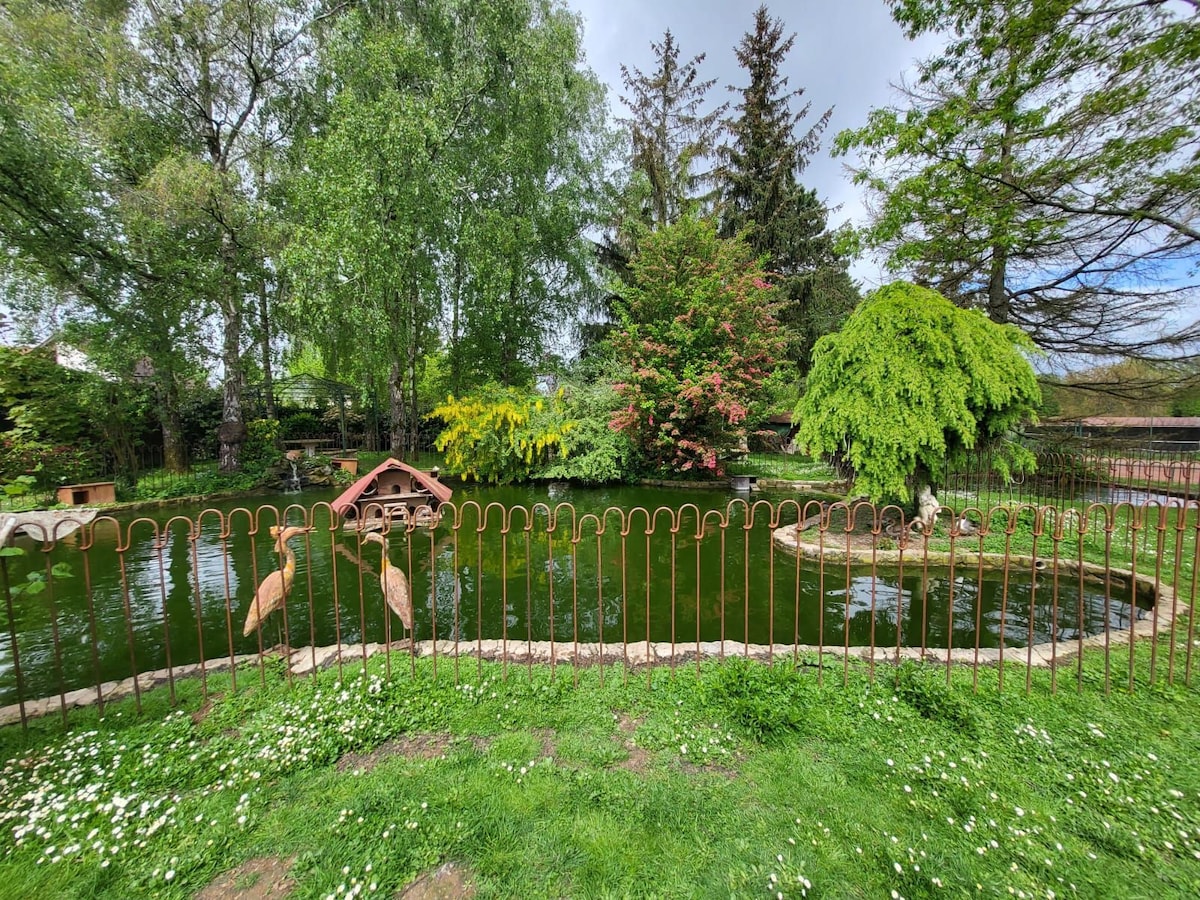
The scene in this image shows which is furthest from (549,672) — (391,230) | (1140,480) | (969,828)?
(1140,480)

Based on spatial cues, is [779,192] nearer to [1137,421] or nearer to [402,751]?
[1137,421]

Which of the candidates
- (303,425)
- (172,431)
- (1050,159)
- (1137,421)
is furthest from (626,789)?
(1137,421)

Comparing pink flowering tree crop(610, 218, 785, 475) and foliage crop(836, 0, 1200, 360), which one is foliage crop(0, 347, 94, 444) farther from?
foliage crop(836, 0, 1200, 360)

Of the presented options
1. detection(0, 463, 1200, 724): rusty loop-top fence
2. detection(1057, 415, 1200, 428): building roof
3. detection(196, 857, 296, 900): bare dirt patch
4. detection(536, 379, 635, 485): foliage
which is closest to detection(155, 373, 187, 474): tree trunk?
detection(0, 463, 1200, 724): rusty loop-top fence

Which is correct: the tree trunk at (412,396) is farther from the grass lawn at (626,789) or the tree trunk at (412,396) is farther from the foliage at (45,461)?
the grass lawn at (626,789)

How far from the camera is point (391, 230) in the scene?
36.7ft

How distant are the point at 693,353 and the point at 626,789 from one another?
35.6 feet

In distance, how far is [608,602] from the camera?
5.00 meters

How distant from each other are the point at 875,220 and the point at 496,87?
1063 cm

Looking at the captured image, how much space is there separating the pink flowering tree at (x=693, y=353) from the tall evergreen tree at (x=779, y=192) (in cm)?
493

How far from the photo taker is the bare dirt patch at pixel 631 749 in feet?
7.46

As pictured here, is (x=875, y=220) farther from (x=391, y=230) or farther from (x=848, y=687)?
(x=391, y=230)

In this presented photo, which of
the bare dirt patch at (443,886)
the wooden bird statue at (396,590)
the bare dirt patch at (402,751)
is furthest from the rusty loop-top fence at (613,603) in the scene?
the bare dirt patch at (443,886)

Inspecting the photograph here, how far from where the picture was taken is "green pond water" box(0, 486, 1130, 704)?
11.2 feet
